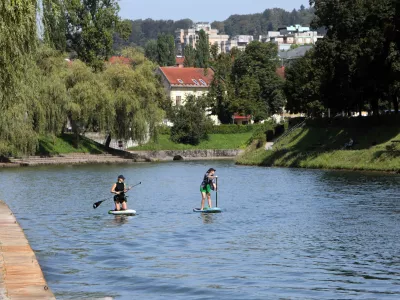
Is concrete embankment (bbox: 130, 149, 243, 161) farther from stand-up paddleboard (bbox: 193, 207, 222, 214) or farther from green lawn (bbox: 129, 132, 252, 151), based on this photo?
stand-up paddleboard (bbox: 193, 207, 222, 214)

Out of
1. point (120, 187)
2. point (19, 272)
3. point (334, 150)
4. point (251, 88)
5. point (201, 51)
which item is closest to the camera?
point (19, 272)

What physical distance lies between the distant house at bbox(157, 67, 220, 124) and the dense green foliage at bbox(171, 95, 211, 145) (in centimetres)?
3600

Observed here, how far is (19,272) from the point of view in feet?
62.4

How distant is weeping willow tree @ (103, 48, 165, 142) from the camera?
86.6 m

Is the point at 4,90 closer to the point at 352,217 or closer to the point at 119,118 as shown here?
the point at 352,217

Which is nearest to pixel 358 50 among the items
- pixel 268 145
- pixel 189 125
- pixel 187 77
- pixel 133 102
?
pixel 268 145

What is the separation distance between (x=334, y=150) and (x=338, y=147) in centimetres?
218

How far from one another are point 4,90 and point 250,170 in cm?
4833

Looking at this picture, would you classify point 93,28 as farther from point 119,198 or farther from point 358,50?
point 119,198

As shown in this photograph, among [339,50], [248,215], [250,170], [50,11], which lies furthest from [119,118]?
[50,11]

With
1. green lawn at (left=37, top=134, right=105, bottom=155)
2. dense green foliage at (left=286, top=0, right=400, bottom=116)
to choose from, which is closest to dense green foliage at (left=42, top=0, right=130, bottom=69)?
green lawn at (left=37, top=134, right=105, bottom=155)

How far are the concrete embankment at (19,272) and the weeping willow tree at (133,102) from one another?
201 feet

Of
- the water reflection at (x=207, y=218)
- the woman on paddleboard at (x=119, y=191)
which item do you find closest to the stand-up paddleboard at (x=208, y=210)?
the water reflection at (x=207, y=218)

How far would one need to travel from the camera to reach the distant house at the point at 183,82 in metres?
146
